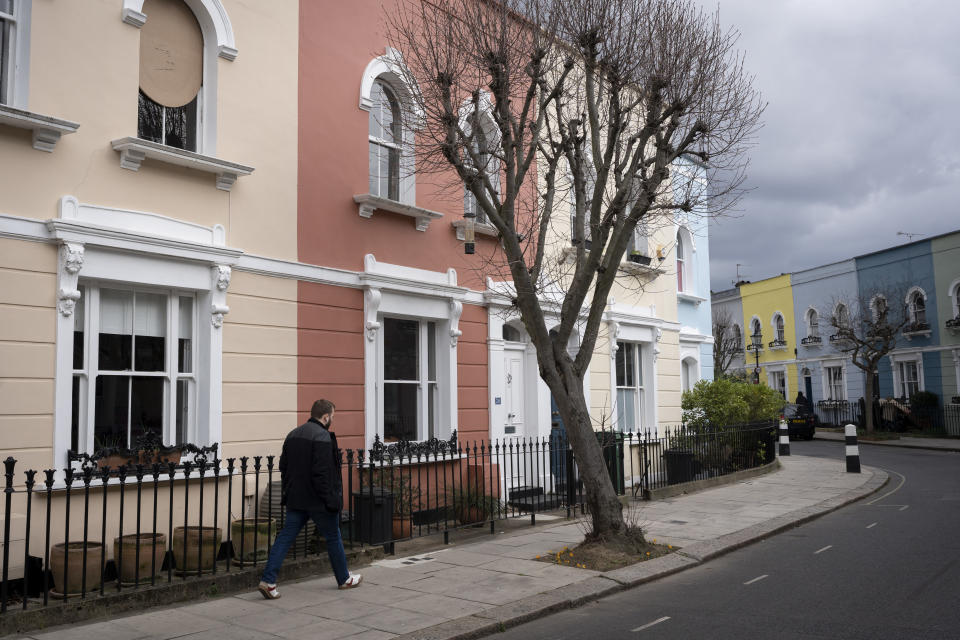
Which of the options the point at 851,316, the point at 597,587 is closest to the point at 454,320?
the point at 597,587

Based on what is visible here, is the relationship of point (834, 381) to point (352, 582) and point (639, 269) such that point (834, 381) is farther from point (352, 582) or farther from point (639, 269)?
point (352, 582)

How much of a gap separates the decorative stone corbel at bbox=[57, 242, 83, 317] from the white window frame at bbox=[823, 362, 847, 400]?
34959mm

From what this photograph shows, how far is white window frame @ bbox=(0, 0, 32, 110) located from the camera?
7523 mm

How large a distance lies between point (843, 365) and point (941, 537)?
92.6 ft

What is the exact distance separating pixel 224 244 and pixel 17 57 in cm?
270

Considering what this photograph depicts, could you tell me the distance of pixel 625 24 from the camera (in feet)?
31.2

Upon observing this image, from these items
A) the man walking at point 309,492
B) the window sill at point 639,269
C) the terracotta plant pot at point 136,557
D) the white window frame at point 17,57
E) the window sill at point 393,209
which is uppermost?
the white window frame at point 17,57

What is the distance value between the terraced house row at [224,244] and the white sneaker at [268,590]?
220 cm

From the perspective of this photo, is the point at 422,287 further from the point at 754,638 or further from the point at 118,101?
the point at 754,638

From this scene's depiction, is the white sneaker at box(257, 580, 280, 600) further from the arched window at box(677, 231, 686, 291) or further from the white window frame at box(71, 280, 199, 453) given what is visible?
the arched window at box(677, 231, 686, 291)

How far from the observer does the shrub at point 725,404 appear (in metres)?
17.0

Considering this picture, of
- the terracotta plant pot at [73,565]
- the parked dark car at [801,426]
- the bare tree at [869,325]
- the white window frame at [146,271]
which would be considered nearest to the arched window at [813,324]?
the bare tree at [869,325]

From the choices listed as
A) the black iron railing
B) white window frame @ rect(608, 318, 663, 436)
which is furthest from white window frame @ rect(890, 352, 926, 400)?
the black iron railing

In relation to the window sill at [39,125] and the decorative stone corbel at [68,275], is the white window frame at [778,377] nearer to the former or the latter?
the decorative stone corbel at [68,275]
